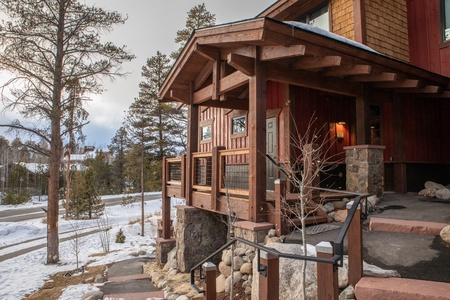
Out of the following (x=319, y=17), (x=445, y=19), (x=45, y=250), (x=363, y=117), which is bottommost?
(x=45, y=250)

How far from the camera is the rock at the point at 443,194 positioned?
21.9 ft

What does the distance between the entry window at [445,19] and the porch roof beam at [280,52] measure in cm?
676

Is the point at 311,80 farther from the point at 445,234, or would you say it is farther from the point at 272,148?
the point at 445,234

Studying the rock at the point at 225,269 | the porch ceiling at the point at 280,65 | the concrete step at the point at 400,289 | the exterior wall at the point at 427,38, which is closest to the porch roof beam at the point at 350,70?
the porch ceiling at the point at 280,65

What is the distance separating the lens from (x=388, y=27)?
8938 mm

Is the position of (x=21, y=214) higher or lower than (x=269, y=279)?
lower

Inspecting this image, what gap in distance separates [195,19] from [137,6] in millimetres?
8105

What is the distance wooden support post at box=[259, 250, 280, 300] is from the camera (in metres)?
2.31

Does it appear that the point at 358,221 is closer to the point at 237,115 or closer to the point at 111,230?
the point at 237,115

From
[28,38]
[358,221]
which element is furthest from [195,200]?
[28,38]

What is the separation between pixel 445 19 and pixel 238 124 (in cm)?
680

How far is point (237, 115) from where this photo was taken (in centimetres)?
926

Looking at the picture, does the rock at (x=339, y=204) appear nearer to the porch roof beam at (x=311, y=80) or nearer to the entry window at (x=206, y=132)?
the porch roof beam at (x=311, y=80)

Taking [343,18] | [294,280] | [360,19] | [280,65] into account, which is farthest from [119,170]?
[294,280]
